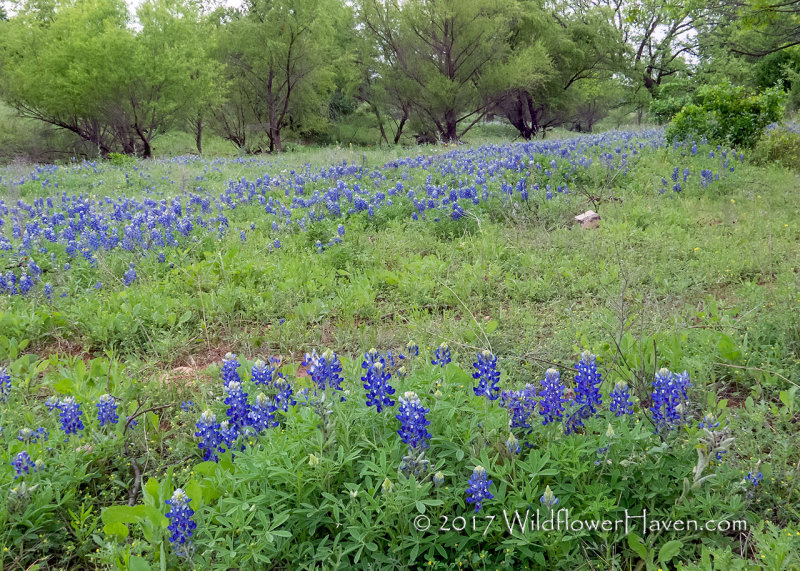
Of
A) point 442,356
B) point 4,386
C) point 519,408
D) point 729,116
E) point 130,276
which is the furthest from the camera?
point 729,116

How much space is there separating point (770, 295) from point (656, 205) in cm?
328

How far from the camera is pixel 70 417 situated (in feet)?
7.97

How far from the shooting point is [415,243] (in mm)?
5738

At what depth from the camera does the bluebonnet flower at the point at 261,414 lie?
2.19m

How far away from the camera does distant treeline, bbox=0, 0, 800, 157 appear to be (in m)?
19.1

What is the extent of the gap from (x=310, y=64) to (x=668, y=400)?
23.7 metres

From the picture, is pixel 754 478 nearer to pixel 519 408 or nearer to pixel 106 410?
pixel 519 408

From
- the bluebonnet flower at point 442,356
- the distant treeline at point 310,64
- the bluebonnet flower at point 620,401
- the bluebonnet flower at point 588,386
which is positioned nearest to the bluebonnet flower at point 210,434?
the bluebonnet flower at point 442,356

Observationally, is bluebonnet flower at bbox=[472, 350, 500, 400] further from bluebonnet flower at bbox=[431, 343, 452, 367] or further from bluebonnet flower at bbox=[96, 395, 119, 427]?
bluebonnet flower at bbox=[96, 395, 119, 427]

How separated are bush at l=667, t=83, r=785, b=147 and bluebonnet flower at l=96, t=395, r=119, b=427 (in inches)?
426

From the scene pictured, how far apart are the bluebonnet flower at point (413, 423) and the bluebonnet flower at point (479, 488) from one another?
0.22 meters

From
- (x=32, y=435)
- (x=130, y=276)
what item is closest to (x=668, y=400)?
(x=32, y=435)

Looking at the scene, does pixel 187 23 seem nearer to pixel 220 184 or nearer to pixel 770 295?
pixel 220 184

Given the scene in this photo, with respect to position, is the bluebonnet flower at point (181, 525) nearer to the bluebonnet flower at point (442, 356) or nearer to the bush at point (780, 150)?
the bluebonnet flower at point (442, 356)
